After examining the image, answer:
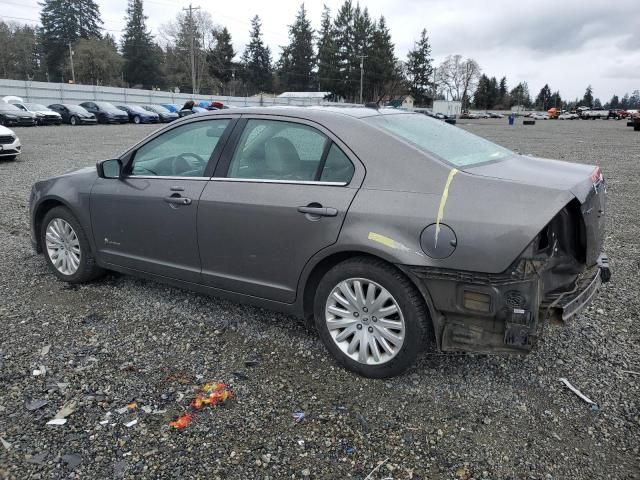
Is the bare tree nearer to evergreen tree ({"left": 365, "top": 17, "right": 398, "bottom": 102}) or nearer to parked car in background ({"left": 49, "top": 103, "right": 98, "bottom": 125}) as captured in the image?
evergreen tree ({"left": 365, "top": 17, "right": 398, "bottom": 102})

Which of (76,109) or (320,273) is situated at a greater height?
(76,109)

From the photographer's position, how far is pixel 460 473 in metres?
2.41

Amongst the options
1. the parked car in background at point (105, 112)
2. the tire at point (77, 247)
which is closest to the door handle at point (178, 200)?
the tire at point (77, 247)

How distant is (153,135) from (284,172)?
137 cm

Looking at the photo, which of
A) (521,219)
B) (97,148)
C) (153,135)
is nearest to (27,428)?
(153,135)

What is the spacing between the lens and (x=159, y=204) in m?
3.90

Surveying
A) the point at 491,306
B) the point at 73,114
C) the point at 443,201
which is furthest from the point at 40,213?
the point at 73,114

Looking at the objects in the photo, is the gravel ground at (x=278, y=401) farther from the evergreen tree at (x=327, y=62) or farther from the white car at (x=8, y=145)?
the evergreen tree at (x=327, y=62)

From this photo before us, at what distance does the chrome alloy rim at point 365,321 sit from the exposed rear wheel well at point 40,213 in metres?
3.02

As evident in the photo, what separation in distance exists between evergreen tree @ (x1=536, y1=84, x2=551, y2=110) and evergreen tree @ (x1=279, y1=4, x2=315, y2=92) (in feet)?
250

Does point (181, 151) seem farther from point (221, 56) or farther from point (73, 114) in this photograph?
point (221, 56)

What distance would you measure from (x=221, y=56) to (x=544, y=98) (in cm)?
9462

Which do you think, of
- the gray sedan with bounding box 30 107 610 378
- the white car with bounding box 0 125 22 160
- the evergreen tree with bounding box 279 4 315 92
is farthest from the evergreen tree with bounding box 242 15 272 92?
the gray sedan with bounding box 30 107 610 378

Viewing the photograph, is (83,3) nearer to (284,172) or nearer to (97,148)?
(97,148)
